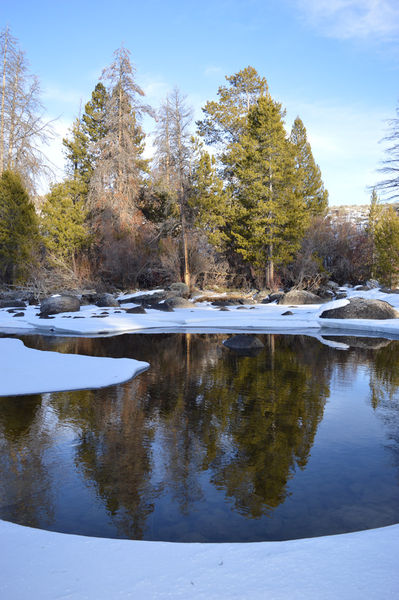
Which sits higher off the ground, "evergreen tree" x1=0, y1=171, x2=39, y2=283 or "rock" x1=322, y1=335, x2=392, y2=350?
"evergreen tree" x1=0, y1=171, x2=39, y2=283

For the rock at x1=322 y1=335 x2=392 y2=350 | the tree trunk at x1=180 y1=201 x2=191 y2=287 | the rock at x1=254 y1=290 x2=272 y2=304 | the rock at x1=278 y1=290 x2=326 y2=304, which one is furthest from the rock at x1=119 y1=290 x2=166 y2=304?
the rock at x1=322 y1=335 x2=392 y2=350

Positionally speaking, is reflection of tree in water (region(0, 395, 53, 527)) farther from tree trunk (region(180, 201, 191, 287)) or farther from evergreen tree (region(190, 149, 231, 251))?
evergreen tree (region(190, 149, 231, 251))

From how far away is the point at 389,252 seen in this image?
901 inches

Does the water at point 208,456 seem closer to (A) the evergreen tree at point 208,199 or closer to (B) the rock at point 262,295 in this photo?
(B) the rock at point 262,295

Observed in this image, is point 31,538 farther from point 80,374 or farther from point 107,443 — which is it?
point 80,374

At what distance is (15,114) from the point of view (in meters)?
26.8

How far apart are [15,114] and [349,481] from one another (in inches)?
1149

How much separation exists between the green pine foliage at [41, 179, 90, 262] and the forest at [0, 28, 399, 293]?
7 centimetres

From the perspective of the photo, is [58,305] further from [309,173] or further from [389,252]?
[309,173]

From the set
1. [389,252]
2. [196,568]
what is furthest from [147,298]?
[196,568]

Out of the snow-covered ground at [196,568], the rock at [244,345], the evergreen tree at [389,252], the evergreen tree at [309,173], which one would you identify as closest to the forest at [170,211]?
the evergreen tree at [389,252]

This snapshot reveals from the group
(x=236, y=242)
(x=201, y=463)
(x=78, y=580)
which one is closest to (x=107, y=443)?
(x=201, y=463)

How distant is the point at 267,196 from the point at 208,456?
21538 mm

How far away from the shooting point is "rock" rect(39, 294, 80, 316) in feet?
54.8
